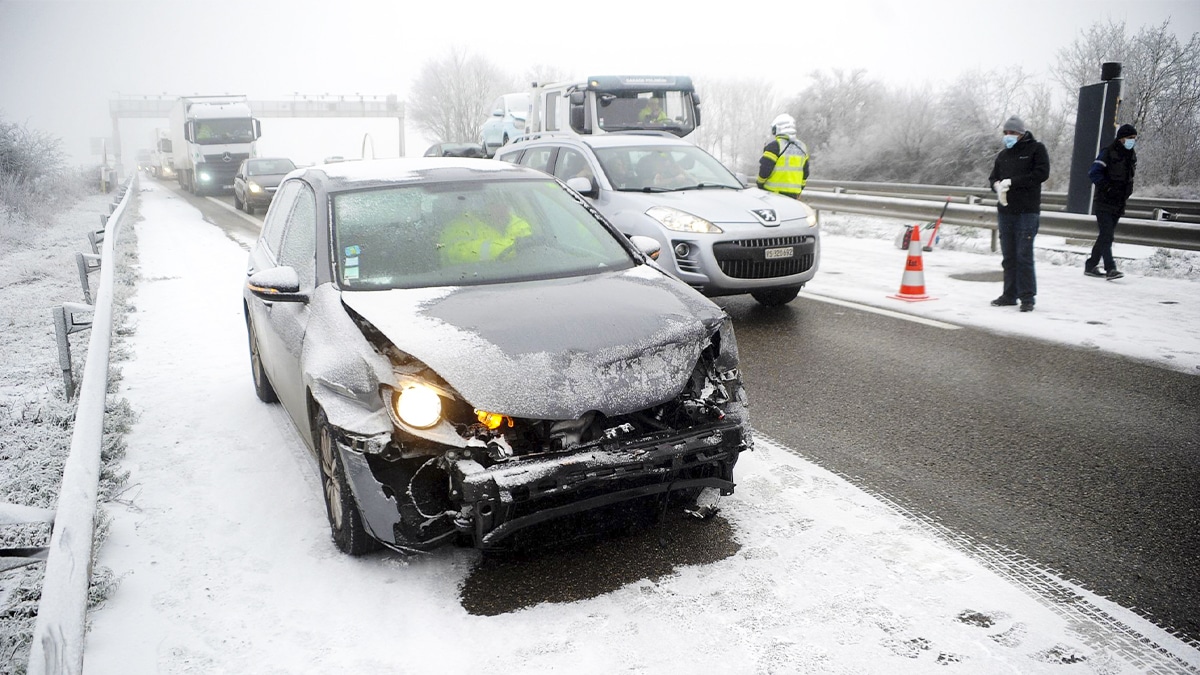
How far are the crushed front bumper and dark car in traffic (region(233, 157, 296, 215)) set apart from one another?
20605 millimetres

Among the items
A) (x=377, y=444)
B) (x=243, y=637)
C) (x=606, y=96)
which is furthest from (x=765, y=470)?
(x=606, y=96)

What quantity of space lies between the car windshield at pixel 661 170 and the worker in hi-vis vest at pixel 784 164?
1.27 metres

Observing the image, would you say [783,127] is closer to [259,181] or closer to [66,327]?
[66,327]

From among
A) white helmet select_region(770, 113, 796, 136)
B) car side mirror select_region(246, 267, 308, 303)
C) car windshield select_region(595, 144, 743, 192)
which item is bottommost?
car side mirror select_region(246, 267, 308, 303)

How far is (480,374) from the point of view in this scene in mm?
3154

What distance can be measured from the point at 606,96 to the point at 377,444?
12984mm

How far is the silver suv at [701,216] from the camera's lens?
7.80m

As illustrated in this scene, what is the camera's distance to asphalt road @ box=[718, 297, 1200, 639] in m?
3.49

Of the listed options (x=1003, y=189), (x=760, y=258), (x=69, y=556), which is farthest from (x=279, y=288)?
(x=1003, y=189)

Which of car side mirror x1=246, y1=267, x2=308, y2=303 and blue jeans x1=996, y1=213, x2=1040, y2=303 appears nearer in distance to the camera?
car side mirror x1=246, y1=267, x2=308, y2=303

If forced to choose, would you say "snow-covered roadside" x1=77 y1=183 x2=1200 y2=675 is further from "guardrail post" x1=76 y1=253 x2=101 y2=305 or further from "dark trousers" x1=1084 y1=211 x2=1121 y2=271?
"dark trousers" x1=1084 y1=211 x2=1121 y2=271

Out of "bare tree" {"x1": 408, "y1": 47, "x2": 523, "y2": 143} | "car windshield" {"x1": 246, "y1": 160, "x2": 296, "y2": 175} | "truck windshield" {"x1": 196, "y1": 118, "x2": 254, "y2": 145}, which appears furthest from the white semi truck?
"bare tree" {"x1": 408, "y1": 47, "x2": 523, "y2": 143}

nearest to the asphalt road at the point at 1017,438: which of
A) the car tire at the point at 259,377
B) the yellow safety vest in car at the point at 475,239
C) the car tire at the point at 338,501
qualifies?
the yellow safety vest in car at the point at 475,239

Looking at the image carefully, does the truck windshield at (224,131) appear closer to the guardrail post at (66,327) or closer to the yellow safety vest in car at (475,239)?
the guardrail post at (66,327)
